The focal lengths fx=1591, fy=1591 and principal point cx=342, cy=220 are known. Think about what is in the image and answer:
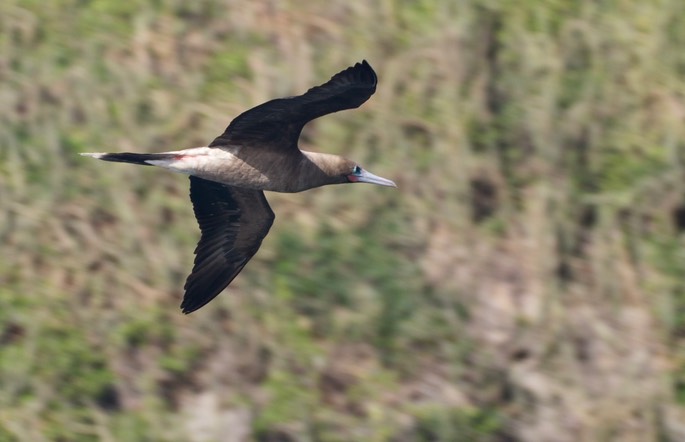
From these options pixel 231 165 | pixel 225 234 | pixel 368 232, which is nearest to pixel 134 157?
pixel 231 165

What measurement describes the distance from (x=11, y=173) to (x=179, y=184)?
3.62 ft

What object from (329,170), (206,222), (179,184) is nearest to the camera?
(329,170)

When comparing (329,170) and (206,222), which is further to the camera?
(206,222)

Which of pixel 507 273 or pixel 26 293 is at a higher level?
pixel 507 273

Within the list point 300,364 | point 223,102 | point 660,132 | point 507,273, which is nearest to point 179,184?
point 223,102

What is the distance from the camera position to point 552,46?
11250 mm

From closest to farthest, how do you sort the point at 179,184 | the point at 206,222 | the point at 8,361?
the point at 206,222 < the point at 8,361 < the point at 179,184

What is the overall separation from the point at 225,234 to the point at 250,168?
1.13m

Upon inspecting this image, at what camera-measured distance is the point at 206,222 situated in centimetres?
902

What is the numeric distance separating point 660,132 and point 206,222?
3.59 meters

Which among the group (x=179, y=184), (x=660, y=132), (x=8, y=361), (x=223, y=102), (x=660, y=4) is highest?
(x=660, y=4)

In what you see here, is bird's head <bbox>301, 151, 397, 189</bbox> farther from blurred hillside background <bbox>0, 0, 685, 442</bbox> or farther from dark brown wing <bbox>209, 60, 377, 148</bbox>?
blurred hillside background <bbox>0, 0, 685, 442</bbox>

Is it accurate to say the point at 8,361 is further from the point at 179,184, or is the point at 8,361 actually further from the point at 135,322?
the point at 179,184

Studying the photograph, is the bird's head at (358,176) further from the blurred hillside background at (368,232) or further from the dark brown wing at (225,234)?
the blurred hillside background at (368,232)
